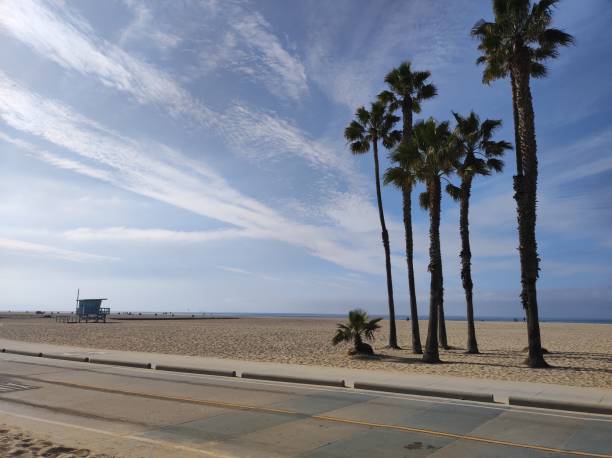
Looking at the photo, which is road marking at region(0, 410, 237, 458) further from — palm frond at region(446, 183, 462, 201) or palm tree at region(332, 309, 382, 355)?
palm frond at region(446, 183, 462, 201)

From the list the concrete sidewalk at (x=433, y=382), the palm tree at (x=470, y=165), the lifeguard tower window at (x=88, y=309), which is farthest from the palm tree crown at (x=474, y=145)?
the lifeguard tower window at (x=88, y=309)

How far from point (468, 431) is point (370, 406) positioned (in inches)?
109

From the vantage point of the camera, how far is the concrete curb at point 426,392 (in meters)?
11.7

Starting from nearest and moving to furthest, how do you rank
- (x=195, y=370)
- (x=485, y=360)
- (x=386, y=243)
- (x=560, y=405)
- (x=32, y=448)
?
(x=32, y=448), (x=560, y=405), (x=195, y=370), (x=485, y=360), (x=386, y=243)

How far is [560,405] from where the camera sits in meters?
10.7

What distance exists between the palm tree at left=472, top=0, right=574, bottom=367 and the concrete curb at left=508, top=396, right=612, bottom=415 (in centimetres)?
844

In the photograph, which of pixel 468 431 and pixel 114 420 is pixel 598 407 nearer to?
pixel 468 431

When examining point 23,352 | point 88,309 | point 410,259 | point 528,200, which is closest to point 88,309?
point 88,309

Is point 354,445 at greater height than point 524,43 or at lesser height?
lesser

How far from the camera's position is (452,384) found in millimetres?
13500

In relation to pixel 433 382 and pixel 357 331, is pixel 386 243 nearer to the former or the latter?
pixel 357 331

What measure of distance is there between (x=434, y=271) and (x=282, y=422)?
1339cm

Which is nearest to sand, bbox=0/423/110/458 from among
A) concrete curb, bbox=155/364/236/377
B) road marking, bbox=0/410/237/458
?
road marking, bbox=0/410/237/458

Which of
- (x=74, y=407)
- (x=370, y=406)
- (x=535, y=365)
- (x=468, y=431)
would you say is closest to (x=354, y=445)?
(x=468, y=431)
